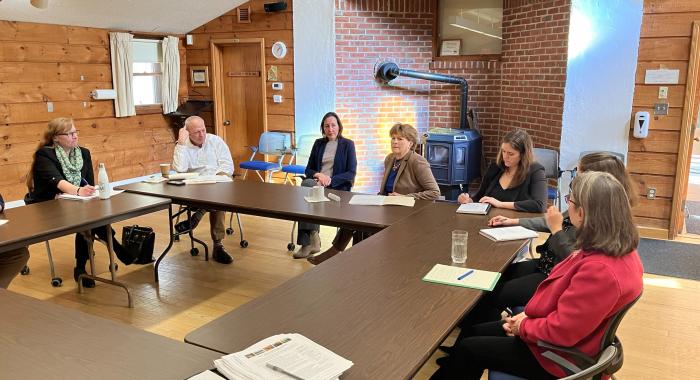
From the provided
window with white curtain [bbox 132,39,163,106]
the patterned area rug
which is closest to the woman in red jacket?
the patterned area rug

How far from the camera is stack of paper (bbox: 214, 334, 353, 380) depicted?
1.39m

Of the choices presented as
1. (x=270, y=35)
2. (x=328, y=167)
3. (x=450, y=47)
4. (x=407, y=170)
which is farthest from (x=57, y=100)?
(x=450, y=47)

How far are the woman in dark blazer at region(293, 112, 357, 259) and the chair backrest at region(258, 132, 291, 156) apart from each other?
91.0 inches

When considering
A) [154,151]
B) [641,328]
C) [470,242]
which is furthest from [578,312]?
[154,151]

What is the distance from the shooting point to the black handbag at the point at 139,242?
12.5ft

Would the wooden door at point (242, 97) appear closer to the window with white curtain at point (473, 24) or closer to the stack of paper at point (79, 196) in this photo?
the window with white curtain at point (473, 24)

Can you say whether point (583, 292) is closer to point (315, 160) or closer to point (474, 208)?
point (474, 208)

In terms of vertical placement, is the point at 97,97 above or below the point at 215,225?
above

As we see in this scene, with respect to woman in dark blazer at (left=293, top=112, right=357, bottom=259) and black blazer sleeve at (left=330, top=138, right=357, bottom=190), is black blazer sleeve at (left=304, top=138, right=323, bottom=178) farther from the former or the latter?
black blazer sleeve at (left=330, top=138, right=357, bottom=190)

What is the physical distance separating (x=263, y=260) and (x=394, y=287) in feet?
8.31

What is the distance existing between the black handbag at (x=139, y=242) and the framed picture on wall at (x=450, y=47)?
4183mm

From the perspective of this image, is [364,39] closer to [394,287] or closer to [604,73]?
[604,73]

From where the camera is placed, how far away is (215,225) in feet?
14.6

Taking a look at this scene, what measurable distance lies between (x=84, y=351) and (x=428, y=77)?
529 centimetres
